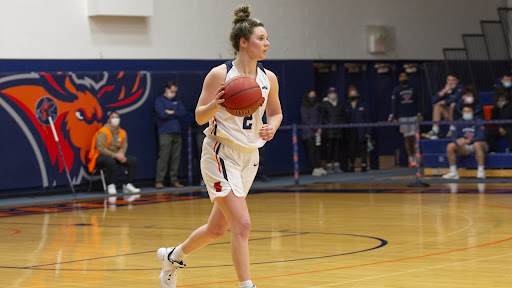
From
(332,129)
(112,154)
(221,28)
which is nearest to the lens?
(112,154)

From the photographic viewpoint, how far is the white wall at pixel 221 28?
16.9 m

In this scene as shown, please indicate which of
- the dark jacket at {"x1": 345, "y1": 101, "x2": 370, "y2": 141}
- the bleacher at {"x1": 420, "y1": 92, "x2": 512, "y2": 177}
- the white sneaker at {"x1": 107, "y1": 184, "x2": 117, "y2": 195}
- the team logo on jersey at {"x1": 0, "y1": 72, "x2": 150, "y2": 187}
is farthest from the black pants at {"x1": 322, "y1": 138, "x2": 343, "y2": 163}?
the white sneaker at {"x1": 107, "y1": 184, "x2": 117, "y2": 195}

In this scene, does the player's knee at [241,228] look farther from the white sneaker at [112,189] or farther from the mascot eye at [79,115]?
the mascot eye at [79,115]

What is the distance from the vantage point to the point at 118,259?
26.5ft

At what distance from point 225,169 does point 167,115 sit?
39.4 ft

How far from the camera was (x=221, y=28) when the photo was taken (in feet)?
64.3

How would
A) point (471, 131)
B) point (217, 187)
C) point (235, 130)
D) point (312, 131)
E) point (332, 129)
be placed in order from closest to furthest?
1. point (217, 187)
2. point (235, 130)
3. point (471, 131)
4. point (312, 131)
5. point (332, 129)

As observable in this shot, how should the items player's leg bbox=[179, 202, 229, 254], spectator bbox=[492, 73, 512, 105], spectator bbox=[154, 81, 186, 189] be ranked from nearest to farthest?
1. player's leg bbox=[179, 202, 229, 254]
2. spectator bbox=[154, 81, 186, 189]
3. spectator bbox=[492, 73, 512, 105]

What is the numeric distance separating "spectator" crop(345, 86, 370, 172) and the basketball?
15465 mm

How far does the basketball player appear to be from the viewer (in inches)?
213

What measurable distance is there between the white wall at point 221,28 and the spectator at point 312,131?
4.40 ft

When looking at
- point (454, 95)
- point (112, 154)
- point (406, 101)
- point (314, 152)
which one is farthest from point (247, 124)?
point (406, 101)

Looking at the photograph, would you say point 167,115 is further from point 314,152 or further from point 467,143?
point 467,143

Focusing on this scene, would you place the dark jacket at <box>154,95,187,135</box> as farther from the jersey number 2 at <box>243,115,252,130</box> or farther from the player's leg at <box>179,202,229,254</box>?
the jersey number 2 at <box>243,115,252,130</box>
